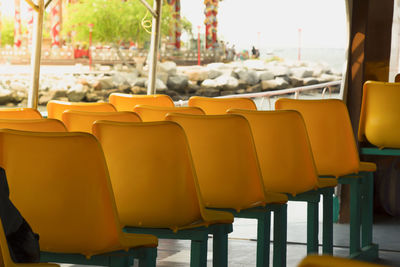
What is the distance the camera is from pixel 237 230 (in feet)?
18.2

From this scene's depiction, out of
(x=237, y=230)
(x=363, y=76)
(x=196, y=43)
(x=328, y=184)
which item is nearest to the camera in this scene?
(x=328, y=184)

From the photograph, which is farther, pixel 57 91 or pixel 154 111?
pixel 57 91

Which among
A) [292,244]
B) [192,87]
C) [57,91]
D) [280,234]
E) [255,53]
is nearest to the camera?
[280,234]

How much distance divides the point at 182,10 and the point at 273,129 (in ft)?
23.5

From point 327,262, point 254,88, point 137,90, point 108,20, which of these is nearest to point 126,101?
point 327,262

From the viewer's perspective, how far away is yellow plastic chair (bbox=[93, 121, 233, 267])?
2.75 m

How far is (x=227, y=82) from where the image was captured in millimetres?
17359

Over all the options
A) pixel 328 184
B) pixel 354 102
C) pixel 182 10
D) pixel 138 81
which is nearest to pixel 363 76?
pixel 354 102

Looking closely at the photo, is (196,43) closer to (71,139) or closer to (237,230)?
(237,230)

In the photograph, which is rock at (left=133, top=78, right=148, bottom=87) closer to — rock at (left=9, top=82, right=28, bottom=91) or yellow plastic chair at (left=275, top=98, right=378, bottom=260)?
rock at (left=9, top=82, right=28, bottom=91)

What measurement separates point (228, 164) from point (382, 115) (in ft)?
6.81

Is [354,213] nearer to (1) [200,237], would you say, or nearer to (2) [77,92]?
(1) [200,237]

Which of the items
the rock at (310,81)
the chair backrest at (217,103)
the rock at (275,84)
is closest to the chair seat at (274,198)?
the chair backrest at (217,103)

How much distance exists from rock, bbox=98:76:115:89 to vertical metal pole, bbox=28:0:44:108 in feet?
18.0
